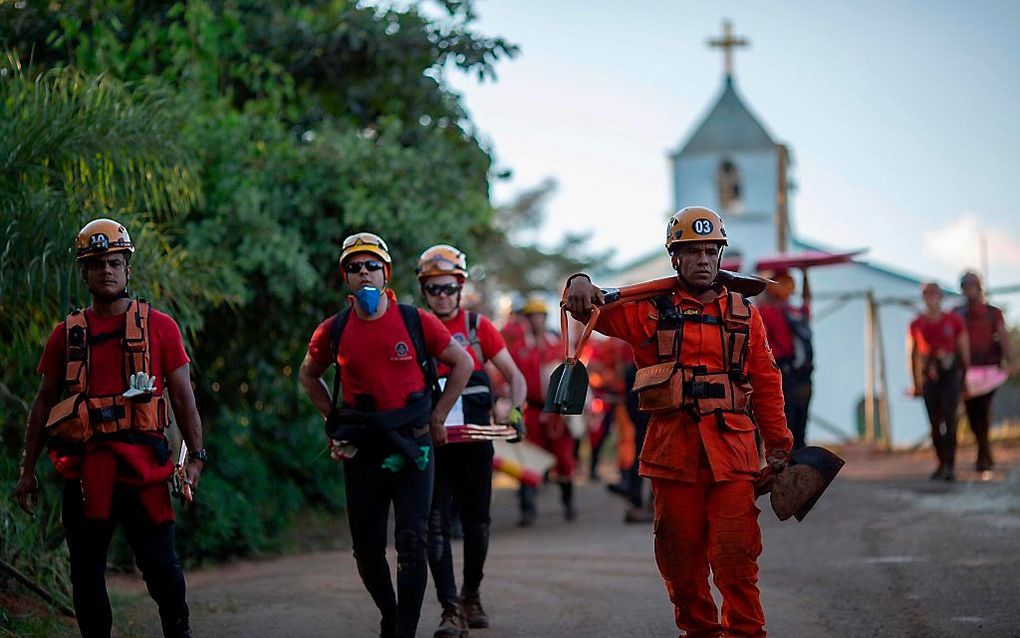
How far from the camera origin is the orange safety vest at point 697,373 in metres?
6.30

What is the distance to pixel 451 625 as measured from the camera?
7.73 metres

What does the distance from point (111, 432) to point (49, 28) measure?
21.0 ft

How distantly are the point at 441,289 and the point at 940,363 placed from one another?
8.63 meters

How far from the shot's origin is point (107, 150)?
914 centimetres

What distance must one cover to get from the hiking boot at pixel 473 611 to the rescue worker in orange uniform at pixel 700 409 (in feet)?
6.81

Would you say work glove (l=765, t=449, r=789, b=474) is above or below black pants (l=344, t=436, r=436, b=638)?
above

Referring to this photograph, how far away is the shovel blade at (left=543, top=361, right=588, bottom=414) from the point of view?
6406 millimetres

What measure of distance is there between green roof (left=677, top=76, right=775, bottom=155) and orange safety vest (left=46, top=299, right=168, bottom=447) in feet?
158

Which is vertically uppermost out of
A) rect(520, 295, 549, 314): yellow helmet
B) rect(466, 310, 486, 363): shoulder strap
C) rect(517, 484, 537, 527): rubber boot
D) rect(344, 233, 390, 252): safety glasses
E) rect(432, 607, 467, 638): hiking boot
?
rect(520, 295, 549, 314): yellow helmet

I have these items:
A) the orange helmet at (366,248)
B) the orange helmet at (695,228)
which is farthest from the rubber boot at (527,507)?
the orange helmet at (695,228)

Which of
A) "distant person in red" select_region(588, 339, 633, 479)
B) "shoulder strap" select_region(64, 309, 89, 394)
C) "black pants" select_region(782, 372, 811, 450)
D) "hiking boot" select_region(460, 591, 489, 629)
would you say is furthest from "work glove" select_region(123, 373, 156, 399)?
"distant person in red" select_region(588, 339, 633, 479)

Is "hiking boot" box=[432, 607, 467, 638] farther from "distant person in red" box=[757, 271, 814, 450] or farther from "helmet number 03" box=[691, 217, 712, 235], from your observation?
"distant person in red" box=[757, 271, 814, 450]

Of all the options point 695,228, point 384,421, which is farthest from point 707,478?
point 384,421

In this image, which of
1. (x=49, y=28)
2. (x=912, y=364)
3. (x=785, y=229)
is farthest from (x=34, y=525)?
(x=785, y=229)
